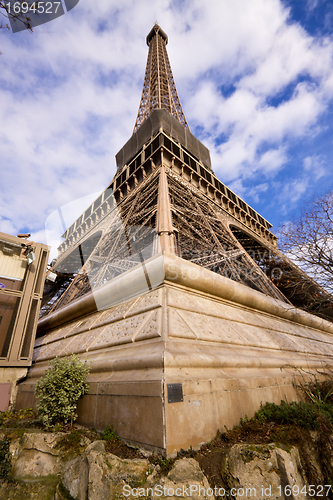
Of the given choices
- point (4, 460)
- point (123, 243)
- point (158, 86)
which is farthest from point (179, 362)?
point (158, 86)

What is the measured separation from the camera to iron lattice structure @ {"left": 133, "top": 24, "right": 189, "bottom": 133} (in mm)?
30516

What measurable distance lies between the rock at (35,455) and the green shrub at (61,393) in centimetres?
53

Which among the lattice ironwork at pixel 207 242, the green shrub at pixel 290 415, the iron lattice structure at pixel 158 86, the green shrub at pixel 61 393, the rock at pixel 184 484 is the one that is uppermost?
the iron lattice structure at pixel 158 86

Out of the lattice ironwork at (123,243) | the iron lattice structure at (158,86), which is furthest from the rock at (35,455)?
the iron lattice structure at (158,86)

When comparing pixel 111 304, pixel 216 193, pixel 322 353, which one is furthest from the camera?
pixel 216 193

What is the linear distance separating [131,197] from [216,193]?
26.5 ft

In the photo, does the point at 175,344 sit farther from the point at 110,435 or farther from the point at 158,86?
the point at 158,86

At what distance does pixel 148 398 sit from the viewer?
329 centimetres

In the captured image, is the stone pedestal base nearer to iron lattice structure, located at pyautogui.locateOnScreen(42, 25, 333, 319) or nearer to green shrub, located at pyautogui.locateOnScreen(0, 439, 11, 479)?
green shrub, located at pyautogui.locateOnScreen(0, 439, 11, 479)

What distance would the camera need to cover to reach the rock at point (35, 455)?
11.2ft

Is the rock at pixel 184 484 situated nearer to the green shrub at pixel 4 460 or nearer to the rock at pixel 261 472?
the rock at pixel 261 472

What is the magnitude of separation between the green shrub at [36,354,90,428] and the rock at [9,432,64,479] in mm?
527

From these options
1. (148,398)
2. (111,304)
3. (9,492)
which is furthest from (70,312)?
(148,398)

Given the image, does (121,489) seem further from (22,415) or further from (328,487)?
(22,415)
